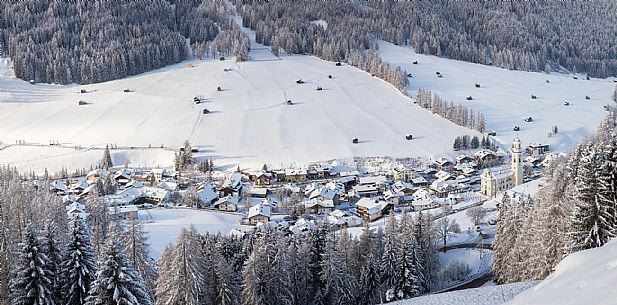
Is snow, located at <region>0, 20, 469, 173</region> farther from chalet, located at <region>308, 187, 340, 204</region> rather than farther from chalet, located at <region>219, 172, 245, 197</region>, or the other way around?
chalet, located at <region>308, 187, 340, 204</region>

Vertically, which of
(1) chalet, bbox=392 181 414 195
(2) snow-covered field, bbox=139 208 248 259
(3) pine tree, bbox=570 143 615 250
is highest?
(3) pine tree, bbox=570 143 615 250

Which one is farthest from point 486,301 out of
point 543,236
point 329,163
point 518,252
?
point 329,163

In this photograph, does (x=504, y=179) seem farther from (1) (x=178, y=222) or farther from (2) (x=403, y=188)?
(1) (x=178, y=222)

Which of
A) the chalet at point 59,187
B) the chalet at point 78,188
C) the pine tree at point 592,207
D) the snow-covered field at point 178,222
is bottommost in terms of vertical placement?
the chalet at point 78,188

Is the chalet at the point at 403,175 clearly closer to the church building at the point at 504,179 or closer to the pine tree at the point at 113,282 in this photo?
the church building at the point at 504,179

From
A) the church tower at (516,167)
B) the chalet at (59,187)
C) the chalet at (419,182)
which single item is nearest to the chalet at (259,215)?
the chalet at (419,182)

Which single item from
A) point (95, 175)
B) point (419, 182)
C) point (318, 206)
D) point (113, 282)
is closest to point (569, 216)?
point (113, 282)

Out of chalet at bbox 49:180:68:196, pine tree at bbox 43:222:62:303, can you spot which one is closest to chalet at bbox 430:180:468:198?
chalet at bbox 49:180:68:196

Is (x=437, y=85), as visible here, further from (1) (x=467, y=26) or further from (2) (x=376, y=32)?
(1) (x=467, y=26)
